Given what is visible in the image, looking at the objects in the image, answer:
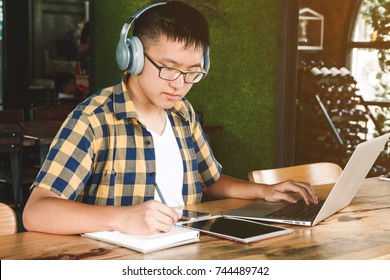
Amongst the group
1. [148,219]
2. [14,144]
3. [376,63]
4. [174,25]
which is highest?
[174,25]

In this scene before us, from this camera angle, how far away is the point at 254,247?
4.99 ft

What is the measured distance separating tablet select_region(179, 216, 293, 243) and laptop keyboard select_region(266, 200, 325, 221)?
0.12m

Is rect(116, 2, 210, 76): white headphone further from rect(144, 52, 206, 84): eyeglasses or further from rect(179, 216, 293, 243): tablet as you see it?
rect(179, 216, 293, 243): tablet

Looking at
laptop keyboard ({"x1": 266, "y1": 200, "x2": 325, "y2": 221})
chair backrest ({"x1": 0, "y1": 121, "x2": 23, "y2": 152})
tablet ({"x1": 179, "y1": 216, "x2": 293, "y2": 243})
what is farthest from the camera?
chair backrest ({"x1": 0, "y1": 121, "x2": 23, "y2": 152})

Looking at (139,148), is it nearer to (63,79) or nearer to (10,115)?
(10,115)

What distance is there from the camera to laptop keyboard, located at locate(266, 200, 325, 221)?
1811 mm

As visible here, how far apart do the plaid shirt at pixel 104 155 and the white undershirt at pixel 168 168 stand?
4 centimetres

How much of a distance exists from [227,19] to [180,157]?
3623mm

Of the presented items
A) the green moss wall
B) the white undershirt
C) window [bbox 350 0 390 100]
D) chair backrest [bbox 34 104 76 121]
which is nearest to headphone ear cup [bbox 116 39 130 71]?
the white undershirt

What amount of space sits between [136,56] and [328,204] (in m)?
0.66

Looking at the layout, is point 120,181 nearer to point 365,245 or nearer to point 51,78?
point 365,245

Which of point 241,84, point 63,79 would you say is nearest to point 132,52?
point 241,84

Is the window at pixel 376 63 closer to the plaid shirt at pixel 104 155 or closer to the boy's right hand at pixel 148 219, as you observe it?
the plaid shirt at pixel 104 155

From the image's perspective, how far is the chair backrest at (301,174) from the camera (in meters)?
2.47
